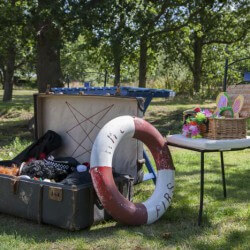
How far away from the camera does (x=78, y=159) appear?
4.72m

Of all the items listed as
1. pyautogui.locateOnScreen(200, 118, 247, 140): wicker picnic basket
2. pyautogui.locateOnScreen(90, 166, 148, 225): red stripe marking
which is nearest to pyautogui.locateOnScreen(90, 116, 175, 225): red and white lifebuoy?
pyautogui.locateOnScreen(90, 166, 148, 225): red stripe marking

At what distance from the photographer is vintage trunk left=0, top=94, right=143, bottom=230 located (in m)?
3.39

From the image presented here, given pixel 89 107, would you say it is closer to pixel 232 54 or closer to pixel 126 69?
pixel 126 69

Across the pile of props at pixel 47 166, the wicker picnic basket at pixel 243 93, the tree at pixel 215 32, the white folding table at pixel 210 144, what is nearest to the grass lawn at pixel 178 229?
the white folding table at pixel 210 144

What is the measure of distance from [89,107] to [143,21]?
6.20 metres

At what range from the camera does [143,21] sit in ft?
33.8

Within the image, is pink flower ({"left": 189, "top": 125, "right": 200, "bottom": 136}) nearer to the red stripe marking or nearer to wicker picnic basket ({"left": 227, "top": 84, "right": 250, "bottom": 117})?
wicker picnic basket ({"left": 227, "top": 84, "right": 250, "bottom": 117})

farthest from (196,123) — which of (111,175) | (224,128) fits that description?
(111,175)

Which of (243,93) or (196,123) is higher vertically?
(243,93)

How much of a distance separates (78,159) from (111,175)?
1.41 m

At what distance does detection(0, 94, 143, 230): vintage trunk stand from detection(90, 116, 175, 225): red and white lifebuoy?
0.68 ft

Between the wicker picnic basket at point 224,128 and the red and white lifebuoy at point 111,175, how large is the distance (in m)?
0.47

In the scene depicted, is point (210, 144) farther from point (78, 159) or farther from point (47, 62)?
point (47, 62)

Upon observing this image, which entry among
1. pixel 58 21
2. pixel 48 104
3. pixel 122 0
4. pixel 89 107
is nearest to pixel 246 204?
pixel 89 107
